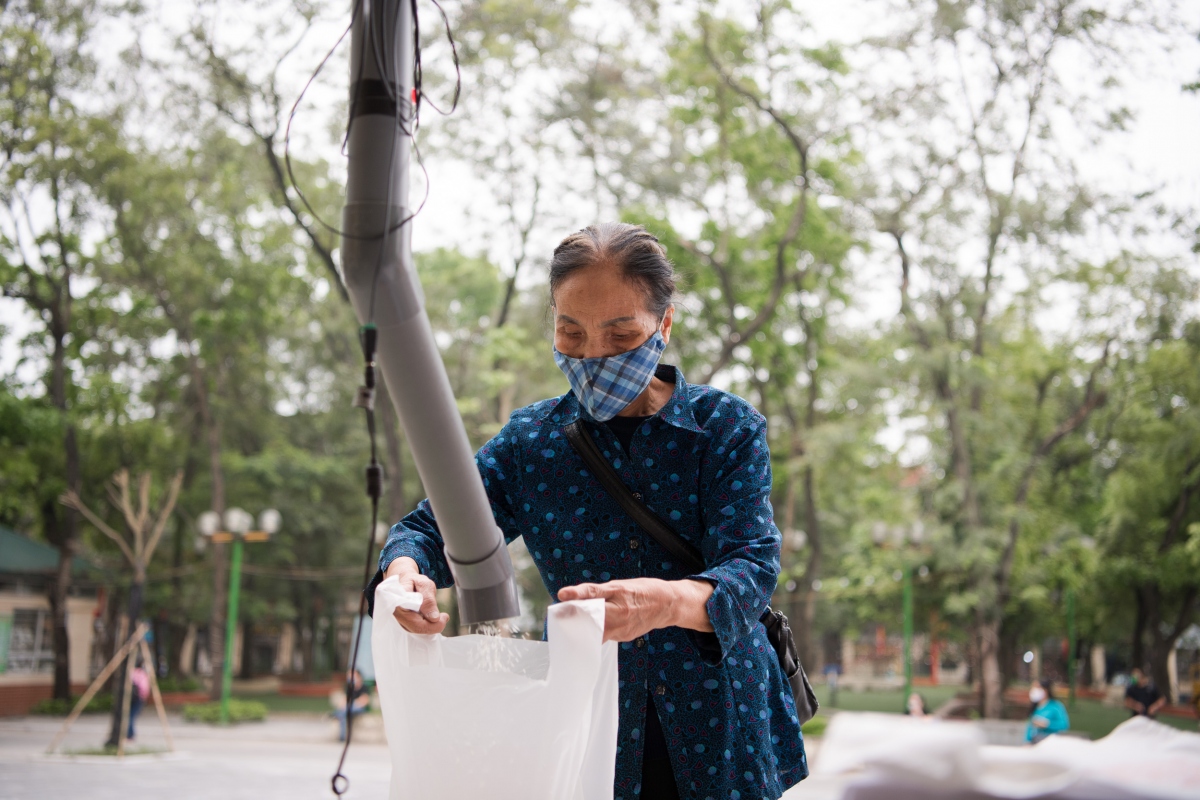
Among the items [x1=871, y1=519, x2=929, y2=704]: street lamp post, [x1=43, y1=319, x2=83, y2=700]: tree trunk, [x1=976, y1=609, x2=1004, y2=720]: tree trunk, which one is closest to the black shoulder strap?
[x1=871, y1=519, x2=929, y2=704]: street lamp post

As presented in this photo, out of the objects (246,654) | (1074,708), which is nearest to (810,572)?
(1074,708)

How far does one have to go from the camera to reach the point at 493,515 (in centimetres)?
196

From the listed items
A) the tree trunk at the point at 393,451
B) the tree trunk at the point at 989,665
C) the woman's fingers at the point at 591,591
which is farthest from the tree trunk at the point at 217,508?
the woman's fingers at the point at 591,591

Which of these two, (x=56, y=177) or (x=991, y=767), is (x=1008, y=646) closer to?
(x=56, y=177)

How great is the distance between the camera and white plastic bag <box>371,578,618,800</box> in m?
1.56

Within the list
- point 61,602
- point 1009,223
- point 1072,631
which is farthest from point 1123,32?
point 61,602

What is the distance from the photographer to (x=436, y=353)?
5.85ft

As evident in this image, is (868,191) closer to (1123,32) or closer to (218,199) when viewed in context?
(1123,32)

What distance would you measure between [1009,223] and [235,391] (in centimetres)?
1926

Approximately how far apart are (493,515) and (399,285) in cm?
48

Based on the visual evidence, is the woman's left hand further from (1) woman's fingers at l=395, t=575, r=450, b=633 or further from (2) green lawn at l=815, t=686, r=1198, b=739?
(2) green lawn at l=815, t=686, r=1198, b=739

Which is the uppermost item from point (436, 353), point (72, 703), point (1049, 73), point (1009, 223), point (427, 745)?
point (1049, 73)

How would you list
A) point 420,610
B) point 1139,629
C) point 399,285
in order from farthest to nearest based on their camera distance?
point 1139,629 → point 399,285 → point 420,610

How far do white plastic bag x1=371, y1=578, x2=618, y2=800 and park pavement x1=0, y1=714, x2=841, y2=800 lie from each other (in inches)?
377
